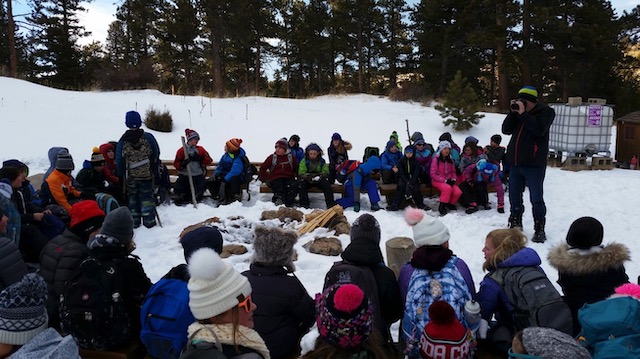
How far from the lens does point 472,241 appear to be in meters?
6.48

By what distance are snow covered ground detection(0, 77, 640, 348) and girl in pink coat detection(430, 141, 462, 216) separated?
249 millimetres

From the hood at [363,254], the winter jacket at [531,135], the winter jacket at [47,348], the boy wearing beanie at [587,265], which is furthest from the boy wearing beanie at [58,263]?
the winter jacket at [531,135]

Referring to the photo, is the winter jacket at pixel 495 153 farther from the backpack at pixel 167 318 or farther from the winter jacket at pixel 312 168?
the backpack at pixel 167 318

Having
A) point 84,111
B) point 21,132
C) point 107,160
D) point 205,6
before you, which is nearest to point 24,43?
point 205,6

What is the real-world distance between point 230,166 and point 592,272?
6774mm

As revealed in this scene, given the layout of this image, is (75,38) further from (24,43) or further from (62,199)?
(62,199)

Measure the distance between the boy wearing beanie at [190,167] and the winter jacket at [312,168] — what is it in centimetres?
181

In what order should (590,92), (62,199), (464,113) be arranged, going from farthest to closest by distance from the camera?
1. (590,92)
2. (464,113)
3. (62,199)

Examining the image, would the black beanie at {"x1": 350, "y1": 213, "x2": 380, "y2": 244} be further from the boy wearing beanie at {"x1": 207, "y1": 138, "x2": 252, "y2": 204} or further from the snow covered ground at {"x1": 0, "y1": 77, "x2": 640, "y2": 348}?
the boy wearing beanie at {"x1": 207, "y1": 138, "x2": 252, "y2": 204}

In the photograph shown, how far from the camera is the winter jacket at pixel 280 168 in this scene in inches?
334

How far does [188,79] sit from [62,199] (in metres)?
23.9

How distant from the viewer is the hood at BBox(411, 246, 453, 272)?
9.36 ft

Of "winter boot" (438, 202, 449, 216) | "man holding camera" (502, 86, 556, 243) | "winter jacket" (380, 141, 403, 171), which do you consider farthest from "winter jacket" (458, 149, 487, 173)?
"man holding camera" (502, 86, 556, 243)

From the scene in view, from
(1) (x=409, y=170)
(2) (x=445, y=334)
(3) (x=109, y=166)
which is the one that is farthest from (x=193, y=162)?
(2) (x=445, y=334)
